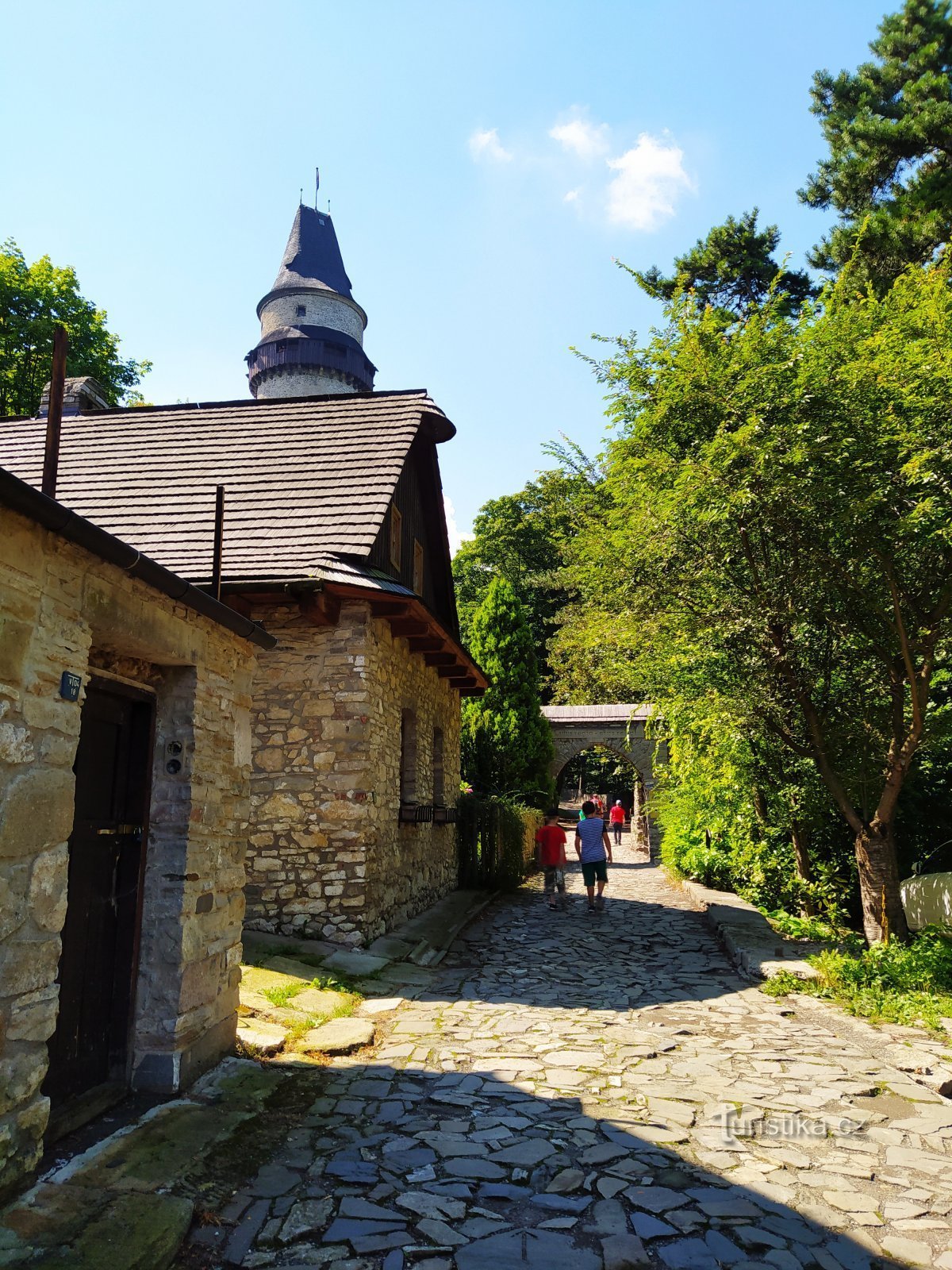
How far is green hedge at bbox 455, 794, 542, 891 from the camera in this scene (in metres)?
15.5

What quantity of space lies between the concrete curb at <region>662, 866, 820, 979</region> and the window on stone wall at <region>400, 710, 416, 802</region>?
14.0 feet

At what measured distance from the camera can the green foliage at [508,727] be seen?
21500 mm

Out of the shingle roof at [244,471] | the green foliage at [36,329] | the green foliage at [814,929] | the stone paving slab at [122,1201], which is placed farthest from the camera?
the green foliage at [36,329]

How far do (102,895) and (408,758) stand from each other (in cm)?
702

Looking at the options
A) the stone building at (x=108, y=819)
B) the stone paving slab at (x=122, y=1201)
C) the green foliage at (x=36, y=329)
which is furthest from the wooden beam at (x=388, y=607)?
the green foliage at (x=36, y=329)

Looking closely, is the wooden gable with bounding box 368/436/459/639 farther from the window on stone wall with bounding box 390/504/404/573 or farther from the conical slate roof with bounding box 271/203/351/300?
the conical slate roof with bounding box 271/203/351/300

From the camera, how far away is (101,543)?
361 centimetres

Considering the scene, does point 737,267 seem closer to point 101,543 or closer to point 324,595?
point 324,595

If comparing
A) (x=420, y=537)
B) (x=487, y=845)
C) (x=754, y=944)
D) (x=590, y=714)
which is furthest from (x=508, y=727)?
(x=754, y=944)

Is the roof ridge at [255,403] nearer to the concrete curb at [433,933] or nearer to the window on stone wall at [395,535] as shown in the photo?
the window on stone wall at [395,535]

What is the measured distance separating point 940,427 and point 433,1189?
6.84 m

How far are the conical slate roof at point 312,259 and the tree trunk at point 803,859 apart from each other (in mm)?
32010

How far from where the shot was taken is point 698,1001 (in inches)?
293

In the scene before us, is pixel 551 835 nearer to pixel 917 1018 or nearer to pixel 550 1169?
pixel 917 1018
